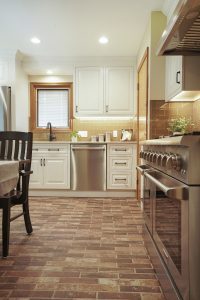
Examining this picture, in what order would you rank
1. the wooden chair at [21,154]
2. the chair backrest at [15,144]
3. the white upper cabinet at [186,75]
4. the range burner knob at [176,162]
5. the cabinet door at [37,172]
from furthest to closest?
1. the cabinet door at [37,172]
2. the chair backrest at [15,144]
3. the wooden chair at [21,154]
4. the white upper cabinet at [186,75]
5. the range burner knob at [176,162]

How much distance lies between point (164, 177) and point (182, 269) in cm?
52

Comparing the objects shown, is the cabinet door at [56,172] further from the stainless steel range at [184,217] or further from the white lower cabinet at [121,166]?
the stainless steel range at [184,217]

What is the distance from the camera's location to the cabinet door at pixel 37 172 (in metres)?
4.79

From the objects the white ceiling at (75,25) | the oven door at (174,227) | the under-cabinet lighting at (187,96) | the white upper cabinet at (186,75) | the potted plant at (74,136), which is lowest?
the oven door at (174,227)

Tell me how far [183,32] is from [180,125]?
1.38 m

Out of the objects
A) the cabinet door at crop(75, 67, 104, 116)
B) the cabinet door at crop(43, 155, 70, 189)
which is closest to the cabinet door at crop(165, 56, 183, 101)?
the cabinet door at crop(75, 67, 104, 116)

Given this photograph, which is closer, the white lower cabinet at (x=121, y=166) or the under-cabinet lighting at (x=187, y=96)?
the under-cabinet lighting at (x=187, y=96)

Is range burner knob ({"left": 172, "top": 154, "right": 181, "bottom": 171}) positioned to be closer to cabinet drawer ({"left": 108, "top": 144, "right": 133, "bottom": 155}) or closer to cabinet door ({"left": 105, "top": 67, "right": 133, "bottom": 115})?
cabinet drawer ({"left": 108, "top": 144, "right": 133, "bottom": 155})

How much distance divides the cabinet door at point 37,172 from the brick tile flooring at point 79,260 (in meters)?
1.30

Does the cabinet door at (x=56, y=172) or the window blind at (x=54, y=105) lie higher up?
the window blind at (x=54, y=105)

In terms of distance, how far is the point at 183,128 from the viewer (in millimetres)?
3006

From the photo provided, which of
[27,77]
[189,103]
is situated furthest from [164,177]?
[27,77]

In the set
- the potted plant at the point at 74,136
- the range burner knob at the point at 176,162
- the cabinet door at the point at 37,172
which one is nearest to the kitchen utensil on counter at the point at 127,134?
the potted plant at the point at 74,136

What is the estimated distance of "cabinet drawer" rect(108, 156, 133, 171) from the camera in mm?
4703
